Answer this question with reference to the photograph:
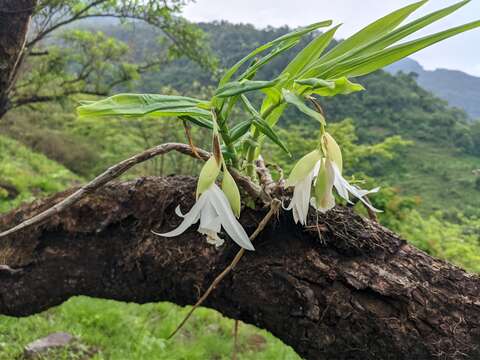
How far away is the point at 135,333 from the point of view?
2895 millimetres

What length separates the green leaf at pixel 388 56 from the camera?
68 cm

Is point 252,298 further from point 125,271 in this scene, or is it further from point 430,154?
point 430,154

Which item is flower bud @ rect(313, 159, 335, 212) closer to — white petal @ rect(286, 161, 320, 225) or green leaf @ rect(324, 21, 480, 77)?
white petal @ rect(286, 161, 320, 225)

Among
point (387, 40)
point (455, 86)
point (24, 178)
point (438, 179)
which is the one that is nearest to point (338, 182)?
point (387, 40)

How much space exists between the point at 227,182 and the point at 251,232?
0.78 feet

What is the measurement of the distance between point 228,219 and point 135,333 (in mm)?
2562

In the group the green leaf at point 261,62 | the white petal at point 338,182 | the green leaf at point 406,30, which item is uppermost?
the green leaf at point 406,30

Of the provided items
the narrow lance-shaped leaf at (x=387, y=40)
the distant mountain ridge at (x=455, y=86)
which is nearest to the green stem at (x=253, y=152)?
the narrow lance-shaped leaf at (x=387, y=40)

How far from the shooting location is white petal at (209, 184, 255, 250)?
2.12 feet

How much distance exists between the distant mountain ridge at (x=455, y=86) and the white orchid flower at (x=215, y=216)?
71.7 metres

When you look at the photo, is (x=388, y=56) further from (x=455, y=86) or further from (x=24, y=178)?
(x=455, y=86)

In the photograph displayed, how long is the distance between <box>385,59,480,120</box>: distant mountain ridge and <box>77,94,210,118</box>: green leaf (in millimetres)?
71583

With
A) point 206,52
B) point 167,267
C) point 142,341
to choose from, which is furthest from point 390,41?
point 206,52

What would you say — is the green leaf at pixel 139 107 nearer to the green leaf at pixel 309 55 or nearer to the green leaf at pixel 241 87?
the green leaf at pixel 241 87
